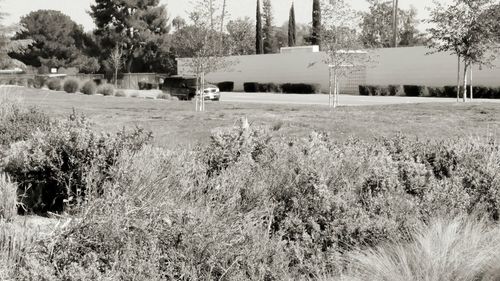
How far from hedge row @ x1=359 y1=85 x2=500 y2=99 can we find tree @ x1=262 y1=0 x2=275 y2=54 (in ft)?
124

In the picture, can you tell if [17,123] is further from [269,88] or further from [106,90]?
[269,88]

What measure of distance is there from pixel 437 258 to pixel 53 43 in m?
70.3

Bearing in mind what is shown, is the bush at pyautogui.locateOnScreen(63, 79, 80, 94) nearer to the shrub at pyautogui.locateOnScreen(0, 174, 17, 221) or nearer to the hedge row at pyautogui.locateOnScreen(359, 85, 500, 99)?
the hedge row at pyautogui.locateOnScreen(359, 85, 500, 99)

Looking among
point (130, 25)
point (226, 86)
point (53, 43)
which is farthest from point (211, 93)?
point (53, 43)

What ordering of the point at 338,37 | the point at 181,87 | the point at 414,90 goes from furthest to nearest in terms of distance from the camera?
the point at 414,90 < the point at 181,87 < the point at 338,37

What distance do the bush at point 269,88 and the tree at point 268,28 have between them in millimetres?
30201

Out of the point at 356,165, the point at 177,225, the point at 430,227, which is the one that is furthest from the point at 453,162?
the point at 177,225

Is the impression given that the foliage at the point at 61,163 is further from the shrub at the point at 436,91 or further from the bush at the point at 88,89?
the shrub at the point at 436,91

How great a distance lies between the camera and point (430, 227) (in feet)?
18.6

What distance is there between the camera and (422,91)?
3528cm

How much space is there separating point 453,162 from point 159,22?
64143 millimetres

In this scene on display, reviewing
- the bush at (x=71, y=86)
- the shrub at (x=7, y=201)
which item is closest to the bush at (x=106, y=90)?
the bush at (x=71, y=86)

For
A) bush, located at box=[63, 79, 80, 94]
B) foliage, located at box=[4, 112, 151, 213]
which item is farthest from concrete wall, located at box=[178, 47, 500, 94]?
foliage, located at box=[4, 112, 151, 213]

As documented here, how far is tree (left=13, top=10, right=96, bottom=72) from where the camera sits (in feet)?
230
